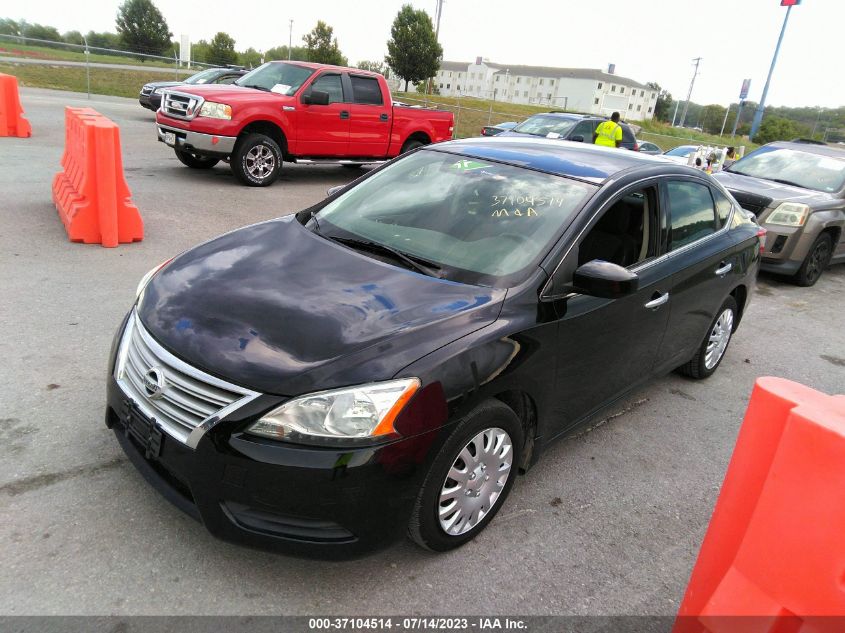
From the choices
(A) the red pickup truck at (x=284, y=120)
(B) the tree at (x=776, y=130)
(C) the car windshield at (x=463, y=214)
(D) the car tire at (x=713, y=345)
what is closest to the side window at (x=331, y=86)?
(A) the red pickup truck at (x=284, y=120)

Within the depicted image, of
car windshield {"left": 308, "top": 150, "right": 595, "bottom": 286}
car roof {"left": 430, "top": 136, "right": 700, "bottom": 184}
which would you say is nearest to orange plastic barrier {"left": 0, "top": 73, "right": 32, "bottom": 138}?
car windshield {"left": 308, "top": 150, "right": 595, "bottom": 286}

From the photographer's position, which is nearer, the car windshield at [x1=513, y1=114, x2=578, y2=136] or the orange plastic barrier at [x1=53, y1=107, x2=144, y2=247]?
the orange plastic barrier at [x1=53, y1=107, x2=144, y2=247]

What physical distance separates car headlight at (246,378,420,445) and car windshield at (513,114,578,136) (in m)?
12.4

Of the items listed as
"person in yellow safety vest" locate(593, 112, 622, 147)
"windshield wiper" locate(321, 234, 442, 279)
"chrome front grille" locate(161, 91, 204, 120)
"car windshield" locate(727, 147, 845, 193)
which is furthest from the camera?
"person in yellow safety vest" locate(593, 112, 622, 147)

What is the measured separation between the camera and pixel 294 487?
2.29 meters

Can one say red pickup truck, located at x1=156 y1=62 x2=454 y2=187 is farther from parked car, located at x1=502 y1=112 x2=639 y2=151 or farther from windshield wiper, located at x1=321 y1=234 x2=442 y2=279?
windshield wiper, located at x1=321 y1=234 x2=442 y2=279

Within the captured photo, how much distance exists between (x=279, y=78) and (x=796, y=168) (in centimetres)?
855

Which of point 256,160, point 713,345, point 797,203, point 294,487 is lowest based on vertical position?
point 713,345

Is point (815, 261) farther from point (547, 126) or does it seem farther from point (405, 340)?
point (405, 340)

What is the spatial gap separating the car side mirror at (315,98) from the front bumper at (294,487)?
922 centimetres

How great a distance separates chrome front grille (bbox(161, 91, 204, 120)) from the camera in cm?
979

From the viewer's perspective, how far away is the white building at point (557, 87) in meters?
113

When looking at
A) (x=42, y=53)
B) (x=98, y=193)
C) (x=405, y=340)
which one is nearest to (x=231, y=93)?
(x=98, y=193)

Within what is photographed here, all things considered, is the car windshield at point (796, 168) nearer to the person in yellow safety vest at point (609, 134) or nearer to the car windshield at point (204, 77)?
the person in yellow safety vest at point (609, 134)
